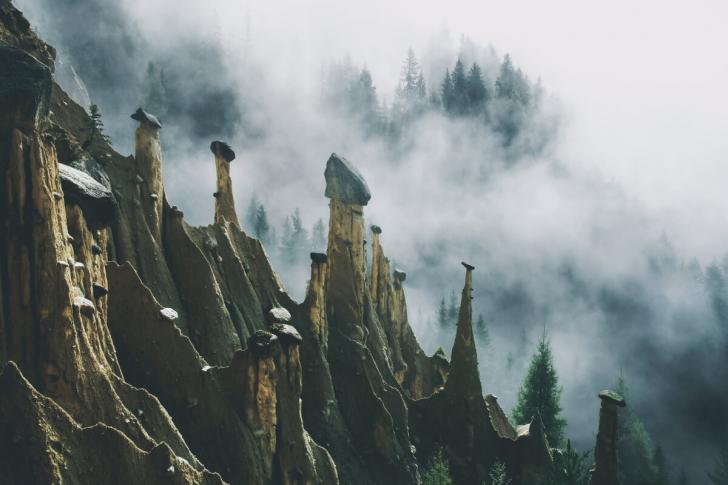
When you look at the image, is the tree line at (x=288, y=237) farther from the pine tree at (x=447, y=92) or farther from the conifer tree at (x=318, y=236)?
the pine tree at (x=447, y=92)

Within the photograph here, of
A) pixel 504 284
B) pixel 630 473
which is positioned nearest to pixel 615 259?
pixel 504 284

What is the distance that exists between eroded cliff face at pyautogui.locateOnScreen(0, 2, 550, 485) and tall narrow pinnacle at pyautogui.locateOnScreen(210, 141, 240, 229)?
0.33ft

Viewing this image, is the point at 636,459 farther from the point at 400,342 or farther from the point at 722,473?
the point at 400,342

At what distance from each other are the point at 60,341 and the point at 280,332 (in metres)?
7.10

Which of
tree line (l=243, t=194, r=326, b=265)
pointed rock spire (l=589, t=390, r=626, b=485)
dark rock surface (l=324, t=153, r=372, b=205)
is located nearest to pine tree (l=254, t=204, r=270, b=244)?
tree line (l=243, t=194, r=326, b=265)

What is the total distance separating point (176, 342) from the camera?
49.6ft

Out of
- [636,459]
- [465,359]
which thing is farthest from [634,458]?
[465,359]

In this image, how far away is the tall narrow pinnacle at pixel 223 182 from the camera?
29.8 meters

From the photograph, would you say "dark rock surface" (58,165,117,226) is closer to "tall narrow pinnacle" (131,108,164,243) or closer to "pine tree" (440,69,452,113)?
"tall narrow pinnacle" (131,108,164,243)

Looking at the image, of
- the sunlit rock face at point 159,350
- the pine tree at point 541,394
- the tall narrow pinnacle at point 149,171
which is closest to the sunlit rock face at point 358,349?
the sunlit rock face at point 159,350

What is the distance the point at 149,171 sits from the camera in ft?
73.2

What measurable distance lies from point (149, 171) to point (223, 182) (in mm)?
7923

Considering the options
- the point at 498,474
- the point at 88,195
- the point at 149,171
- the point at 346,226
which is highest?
the point at 346,226

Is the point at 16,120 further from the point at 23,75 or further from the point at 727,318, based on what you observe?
the point at 727,318
